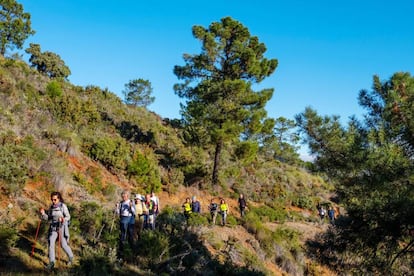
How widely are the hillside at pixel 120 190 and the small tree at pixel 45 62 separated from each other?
17090 millimetres

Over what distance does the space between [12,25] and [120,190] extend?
26.5m

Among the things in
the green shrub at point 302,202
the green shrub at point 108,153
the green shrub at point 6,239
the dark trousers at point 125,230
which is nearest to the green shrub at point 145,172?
the green shrub at point 108,153

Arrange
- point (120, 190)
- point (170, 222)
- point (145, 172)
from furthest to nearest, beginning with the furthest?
1. point (145, 172)
2. point (120, 190)
3. point (170, 222)

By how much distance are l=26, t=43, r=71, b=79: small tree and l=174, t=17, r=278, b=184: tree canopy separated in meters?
29.2

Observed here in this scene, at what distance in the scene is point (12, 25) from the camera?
33.8 m

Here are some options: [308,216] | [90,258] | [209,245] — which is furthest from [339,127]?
[308,216]

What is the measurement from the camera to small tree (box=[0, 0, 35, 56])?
3294 centimetres

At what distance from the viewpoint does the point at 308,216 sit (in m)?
27.5

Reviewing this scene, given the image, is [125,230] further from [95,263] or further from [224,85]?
[224,85]

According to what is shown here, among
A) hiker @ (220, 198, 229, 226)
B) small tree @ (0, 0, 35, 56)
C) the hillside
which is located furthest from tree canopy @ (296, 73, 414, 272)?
small tree @ (0, 0, 35, 56)

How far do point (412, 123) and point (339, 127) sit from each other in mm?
1333

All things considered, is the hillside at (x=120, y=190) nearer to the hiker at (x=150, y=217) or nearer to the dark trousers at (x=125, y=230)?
the dark trousers at (x=125, y=230)

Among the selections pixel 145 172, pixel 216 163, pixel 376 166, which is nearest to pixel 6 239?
pixel 376 166

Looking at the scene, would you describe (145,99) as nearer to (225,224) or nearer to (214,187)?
(214,187)
